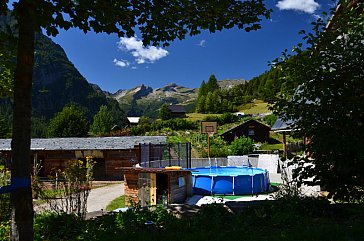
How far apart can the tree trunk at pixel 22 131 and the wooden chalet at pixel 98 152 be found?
73.7ft

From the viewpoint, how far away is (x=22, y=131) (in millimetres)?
3711

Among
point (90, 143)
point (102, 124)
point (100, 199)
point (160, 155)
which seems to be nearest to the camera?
point (100, 199)

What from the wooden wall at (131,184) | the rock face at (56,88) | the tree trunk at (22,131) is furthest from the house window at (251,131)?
the rock face at (56,88)

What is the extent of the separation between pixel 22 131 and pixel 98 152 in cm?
2432

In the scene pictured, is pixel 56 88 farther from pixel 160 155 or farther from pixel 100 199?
pixel 100 199

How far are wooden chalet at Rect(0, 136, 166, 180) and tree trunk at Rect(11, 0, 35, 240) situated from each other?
22469mm

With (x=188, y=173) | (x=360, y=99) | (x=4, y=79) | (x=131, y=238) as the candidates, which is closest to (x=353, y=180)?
(x=360, y=99)

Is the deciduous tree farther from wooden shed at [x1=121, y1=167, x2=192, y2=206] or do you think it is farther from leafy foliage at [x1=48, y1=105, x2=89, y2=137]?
leafy foliage at [x1=48, y1=105, x2=89, y2=137]

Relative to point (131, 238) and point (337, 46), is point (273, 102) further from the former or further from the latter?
point (131, 238)

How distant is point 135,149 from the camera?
26391mm

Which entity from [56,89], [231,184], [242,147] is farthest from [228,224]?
[56,89]

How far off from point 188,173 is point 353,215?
1182 centimetres

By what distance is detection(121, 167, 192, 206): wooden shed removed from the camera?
48.4 ft

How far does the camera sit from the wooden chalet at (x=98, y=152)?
88.0 feet
